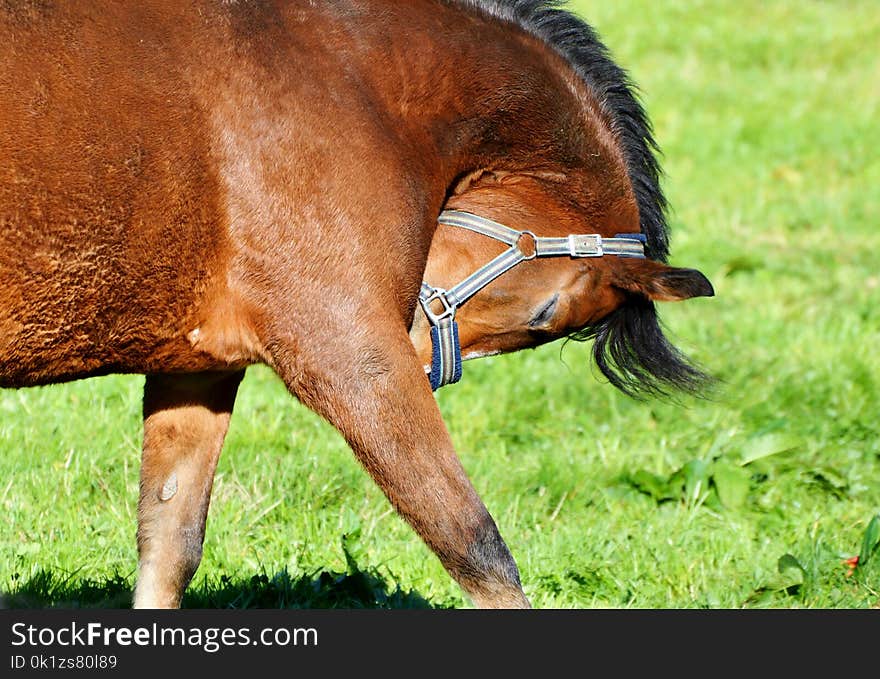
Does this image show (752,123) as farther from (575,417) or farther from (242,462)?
(242,462)

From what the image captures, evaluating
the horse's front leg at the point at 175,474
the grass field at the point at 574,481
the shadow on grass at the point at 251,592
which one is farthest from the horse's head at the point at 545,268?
the shadow on grass at the point at 251,592

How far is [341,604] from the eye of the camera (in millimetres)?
4254

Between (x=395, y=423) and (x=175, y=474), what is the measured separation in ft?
3.31

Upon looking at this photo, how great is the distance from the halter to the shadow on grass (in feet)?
2.89

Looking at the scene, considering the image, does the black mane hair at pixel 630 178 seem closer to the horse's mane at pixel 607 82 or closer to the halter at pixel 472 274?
the horse's mane at pixel 607 82

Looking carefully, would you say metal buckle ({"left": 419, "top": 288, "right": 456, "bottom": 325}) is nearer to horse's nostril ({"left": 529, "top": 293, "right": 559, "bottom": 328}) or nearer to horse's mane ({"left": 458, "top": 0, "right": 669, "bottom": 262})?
horse's nostril ({"left": 529, "top": 293, "right": 559, "bottom": 328})

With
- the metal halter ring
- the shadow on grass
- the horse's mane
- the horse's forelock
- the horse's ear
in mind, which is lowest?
the shadow on grass

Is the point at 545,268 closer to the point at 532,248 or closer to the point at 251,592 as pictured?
the point at 532,248

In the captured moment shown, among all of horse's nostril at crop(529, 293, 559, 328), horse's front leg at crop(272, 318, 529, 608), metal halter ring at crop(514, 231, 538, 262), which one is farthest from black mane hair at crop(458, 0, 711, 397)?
horse's front leg at crop(272, 318, 529, 608)

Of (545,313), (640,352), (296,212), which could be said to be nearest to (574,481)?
(640,352)

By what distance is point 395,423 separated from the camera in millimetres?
3299

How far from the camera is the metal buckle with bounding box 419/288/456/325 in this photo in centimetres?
374

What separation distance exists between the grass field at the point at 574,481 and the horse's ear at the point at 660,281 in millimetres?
378

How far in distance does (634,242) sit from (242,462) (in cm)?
207
